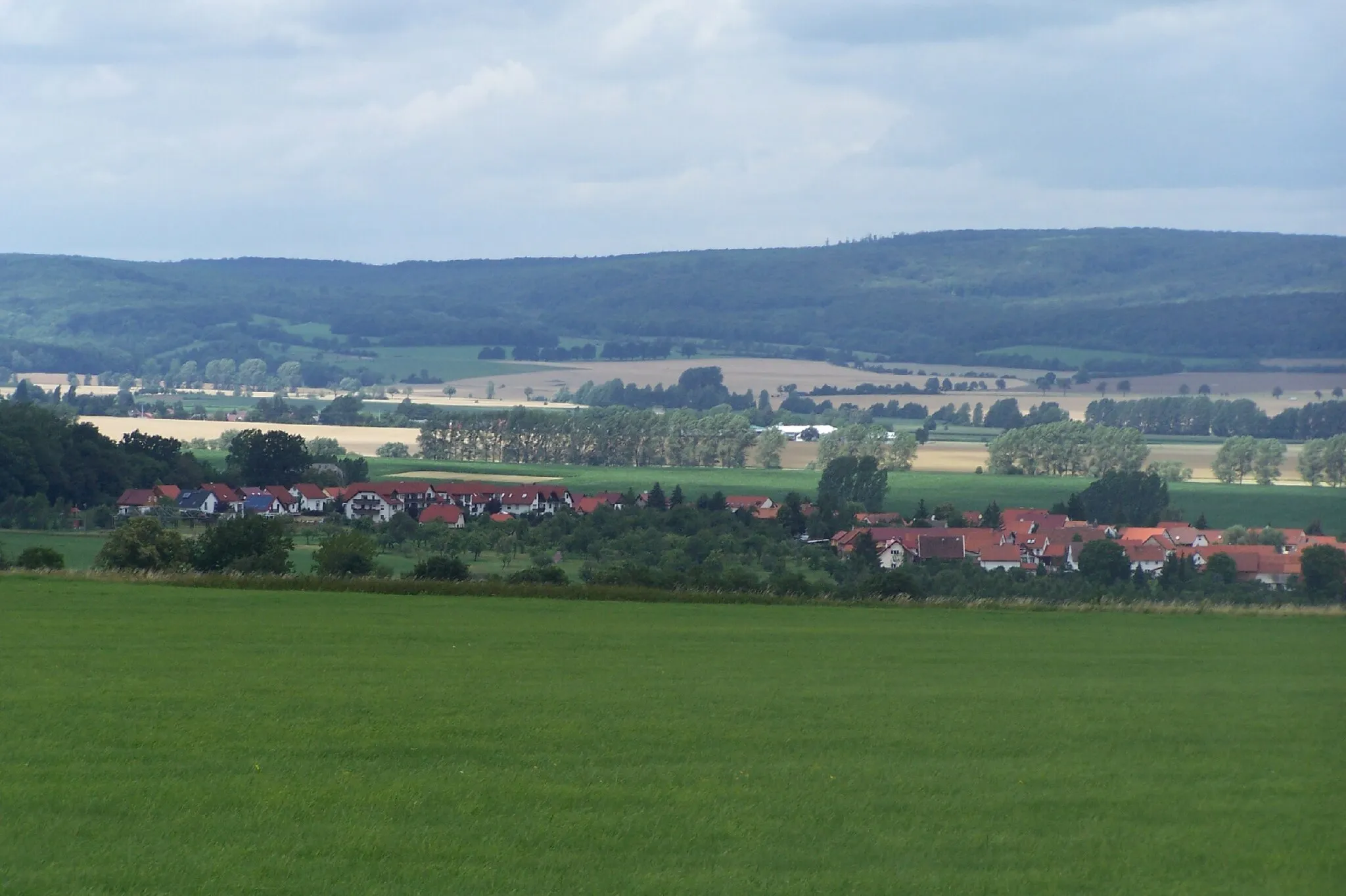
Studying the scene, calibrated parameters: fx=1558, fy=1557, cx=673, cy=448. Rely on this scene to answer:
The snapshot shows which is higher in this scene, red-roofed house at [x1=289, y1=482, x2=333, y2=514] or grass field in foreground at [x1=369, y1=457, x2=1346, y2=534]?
grass field in foreground at [x1=369, y1=457, x2=1346, y2=534]

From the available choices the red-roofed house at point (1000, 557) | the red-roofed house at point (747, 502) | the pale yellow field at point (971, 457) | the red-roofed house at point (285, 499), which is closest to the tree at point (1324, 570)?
the red-roofed house at point (1000, 557)

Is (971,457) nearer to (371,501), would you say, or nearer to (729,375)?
(371,501)

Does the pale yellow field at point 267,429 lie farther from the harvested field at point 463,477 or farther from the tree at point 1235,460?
the tree at point 1235,460

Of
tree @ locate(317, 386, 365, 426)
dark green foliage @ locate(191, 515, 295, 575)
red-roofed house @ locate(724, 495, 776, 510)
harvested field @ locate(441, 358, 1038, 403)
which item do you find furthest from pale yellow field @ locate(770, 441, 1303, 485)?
harvested field @ locate(441, 358, 1038, 403)

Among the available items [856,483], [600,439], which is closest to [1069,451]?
[856,483]

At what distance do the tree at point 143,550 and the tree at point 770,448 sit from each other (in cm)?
4975

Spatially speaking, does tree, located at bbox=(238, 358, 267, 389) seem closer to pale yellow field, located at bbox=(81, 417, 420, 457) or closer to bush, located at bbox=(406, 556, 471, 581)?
pale yellow field, located at bbox=(81, 417, 420, 457)

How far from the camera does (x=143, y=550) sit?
39.1 m

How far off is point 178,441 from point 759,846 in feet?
248

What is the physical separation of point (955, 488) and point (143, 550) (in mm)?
42474

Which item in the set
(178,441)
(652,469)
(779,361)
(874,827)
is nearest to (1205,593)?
(874,827)

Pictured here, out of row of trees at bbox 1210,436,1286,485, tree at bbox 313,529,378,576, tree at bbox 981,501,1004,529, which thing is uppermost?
row of trees at bbox 1210,436,1286,485

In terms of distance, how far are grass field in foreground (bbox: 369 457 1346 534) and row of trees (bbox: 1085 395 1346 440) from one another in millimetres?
9820

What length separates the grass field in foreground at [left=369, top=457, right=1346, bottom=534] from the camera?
59.1m
